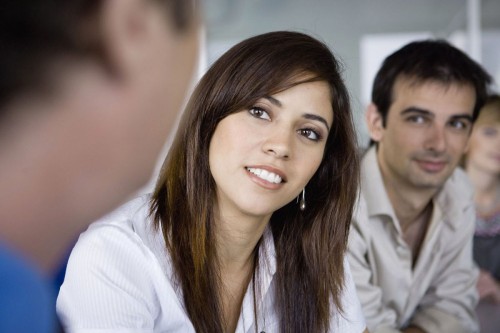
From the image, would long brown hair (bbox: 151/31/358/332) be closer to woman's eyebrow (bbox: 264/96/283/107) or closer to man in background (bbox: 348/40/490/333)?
woman's eyebrow (bbox: 264/96/283/107)

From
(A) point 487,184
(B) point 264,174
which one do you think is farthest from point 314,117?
(A) point 487,184

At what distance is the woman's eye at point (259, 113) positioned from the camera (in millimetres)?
1087

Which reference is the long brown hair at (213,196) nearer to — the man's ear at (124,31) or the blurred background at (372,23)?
the man's ear at (124,31)

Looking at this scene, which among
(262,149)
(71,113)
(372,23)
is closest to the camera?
(71,113)

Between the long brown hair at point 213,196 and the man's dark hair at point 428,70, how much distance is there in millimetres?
633

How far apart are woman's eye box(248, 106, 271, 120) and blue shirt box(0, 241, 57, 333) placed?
875 mm

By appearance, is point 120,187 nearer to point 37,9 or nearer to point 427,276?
point 37,9

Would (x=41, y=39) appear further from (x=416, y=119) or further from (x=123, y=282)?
(x=416, y=119)

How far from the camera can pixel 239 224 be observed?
1149 mm

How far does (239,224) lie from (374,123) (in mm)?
858

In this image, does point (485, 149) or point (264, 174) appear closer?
point (264, 174)

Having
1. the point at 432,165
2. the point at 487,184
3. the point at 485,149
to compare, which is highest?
the point at 432,165

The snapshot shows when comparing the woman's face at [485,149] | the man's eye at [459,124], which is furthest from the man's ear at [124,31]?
the woman's face at [485,149]

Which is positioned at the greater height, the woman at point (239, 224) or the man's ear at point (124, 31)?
the man's ear at point (124, 31)
